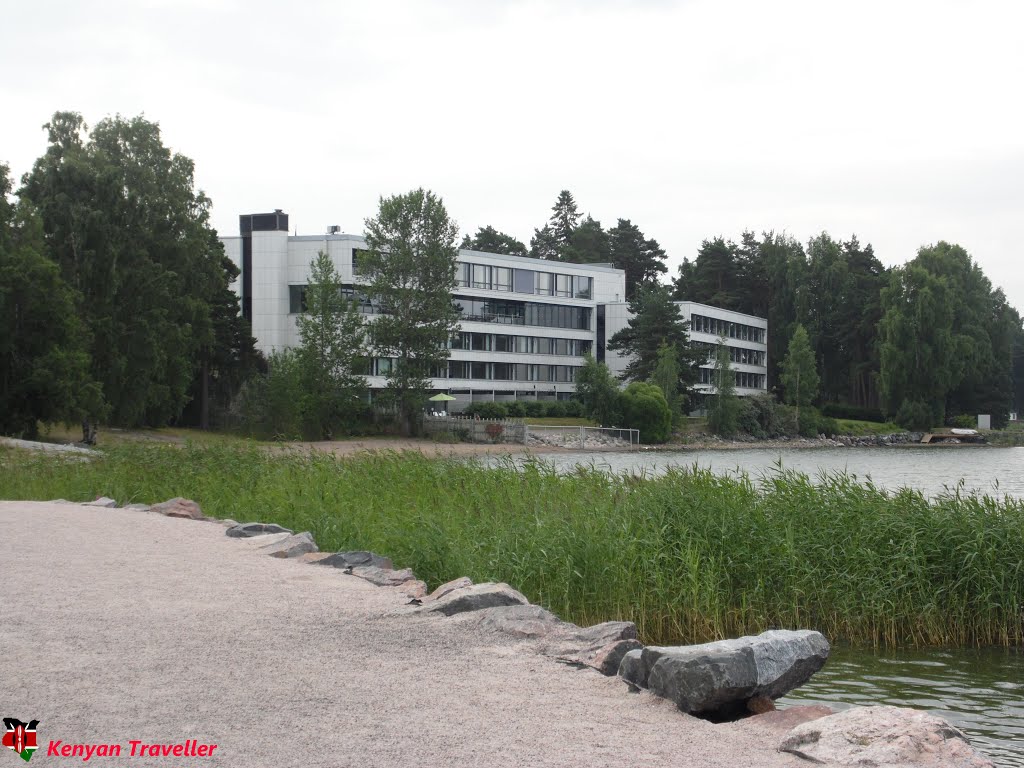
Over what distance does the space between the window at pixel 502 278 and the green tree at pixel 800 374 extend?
2489 cm

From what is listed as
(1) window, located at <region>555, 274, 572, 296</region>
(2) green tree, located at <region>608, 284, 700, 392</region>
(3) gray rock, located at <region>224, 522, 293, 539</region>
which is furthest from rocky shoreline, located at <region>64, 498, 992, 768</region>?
(1) window, located at <region>555, 274, 572, 296</region>

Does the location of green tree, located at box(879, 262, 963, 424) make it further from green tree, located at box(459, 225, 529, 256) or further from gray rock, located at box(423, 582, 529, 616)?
gray rock, located at box(423, 582, 529, 616)

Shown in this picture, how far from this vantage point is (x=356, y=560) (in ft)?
37.0

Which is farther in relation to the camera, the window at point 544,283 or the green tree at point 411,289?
the window at point 544,283

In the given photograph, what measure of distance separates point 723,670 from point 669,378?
70232 mm

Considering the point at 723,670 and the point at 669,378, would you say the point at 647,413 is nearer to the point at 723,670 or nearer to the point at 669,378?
the point at 669,378

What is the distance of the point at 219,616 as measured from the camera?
319 inches

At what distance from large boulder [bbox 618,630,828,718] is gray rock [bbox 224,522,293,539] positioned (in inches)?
302

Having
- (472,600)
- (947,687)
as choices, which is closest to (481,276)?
(947,687)

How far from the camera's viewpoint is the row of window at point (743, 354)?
91875 millimetres

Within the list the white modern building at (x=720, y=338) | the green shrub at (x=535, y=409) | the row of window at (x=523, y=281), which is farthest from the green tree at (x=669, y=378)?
the row of window at (x=523, y=281)

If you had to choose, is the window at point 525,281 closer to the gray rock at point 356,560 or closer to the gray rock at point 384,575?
the gray rock at point 356,560

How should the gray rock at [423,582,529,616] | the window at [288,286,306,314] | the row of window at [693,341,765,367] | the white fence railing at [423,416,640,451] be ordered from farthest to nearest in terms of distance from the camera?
the row of window at [693,341,765,367] → the window at [288,286,306,314] → the white fence railing at [423,416,640,451] → the gray rock at [423,582,529,616]

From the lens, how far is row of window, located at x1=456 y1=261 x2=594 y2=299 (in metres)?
82.0
